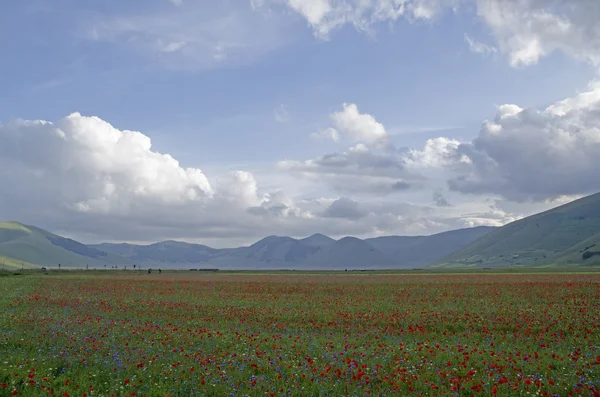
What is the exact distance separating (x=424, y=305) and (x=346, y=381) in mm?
23906

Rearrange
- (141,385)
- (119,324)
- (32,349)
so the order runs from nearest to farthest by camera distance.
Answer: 1. (141,385)
2. (32,349)
3. (119,324)

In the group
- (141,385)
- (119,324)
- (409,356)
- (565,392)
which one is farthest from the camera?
(119,324)

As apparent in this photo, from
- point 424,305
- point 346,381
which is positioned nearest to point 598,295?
point 424,305

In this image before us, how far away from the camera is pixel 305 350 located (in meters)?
20.9

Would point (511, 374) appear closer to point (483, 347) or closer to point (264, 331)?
point (483, 347)

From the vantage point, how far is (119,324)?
2878cm

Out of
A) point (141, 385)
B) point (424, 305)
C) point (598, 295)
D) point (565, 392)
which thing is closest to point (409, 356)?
point (565, 392)

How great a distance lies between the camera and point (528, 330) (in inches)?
1026

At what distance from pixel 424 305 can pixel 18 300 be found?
36011mm

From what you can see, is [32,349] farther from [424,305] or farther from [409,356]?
[424,305]

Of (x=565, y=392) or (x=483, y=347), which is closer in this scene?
(x=565, y=392)

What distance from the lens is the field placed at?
15555 millimetres

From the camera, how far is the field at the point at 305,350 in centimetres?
1555

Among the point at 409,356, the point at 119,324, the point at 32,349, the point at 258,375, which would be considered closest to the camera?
the point at 258,375
